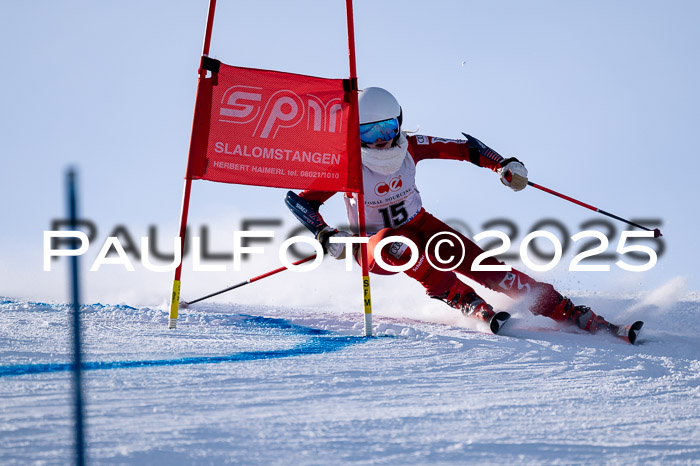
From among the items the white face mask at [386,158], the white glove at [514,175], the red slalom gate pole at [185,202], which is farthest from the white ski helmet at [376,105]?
the red slalom gate pole at [185,202]

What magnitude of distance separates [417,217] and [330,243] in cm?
97

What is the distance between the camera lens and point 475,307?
4973 millimetres

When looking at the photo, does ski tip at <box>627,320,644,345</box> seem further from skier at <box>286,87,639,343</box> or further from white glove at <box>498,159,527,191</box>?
white glove at <box>498,159,527,191</box>

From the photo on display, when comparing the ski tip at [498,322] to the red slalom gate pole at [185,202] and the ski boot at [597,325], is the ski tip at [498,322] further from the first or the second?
the red slalom gate pole at [185,202]

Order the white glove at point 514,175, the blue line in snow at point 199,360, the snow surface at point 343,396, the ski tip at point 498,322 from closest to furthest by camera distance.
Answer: the snow surface at point 343,396
the blue line in snow at point 199,360
the ski tip at point 498,322
the white glove at point 514,175

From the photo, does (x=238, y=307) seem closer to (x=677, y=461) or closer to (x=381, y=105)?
(x=381, y=105)

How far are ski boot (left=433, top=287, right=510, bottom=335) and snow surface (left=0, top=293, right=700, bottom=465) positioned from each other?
0.44 feet

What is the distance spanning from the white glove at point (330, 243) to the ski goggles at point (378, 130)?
2.11ft

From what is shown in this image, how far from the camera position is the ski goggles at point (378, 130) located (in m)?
4.89

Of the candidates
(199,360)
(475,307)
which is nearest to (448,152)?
(475,307)

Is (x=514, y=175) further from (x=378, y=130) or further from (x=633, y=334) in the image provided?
(x=633, y=334)

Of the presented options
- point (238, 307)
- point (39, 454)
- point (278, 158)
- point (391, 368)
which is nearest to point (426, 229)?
point (278, 158)

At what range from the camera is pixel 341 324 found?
5.09m

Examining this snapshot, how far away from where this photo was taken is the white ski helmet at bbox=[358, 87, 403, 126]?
15.9 feet
